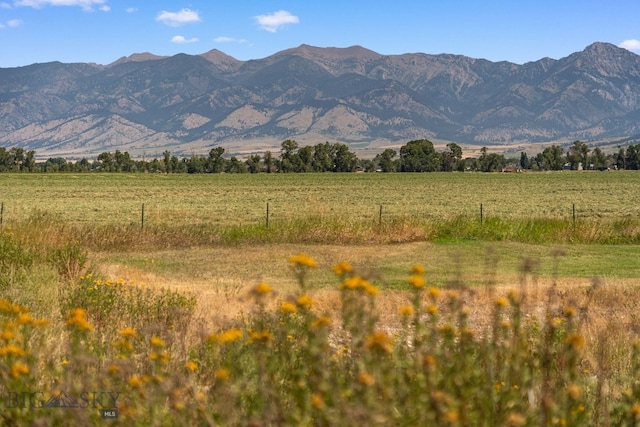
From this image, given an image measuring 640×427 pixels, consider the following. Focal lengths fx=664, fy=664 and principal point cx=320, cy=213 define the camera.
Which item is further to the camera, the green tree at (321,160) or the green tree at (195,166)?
the green tree at (321,160)

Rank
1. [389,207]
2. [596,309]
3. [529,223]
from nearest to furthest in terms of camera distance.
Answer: [596,309] < [529,223] < [389,207]

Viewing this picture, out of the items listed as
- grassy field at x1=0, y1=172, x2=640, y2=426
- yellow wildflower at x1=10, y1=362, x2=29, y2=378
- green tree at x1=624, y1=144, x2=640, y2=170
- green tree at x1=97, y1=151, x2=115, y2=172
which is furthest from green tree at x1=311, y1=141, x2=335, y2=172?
yellow wildflower at x1=10, y1=362, x2=29, y2=378

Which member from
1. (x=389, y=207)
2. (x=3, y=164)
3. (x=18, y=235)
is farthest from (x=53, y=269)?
(x=3, y=164)

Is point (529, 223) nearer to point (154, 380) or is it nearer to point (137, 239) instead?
point (137, 239)

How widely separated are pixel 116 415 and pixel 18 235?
47.1 ft

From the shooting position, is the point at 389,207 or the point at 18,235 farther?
the point at 389,207

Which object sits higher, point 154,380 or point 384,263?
point 154,380

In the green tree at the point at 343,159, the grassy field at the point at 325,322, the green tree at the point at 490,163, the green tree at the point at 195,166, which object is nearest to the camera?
the grassy field at the point at 325,322

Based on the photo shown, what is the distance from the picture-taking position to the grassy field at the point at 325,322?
3.81m

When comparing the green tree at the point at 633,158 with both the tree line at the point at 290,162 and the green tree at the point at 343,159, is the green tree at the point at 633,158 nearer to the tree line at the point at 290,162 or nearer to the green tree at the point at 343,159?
the tree line at the point at 290,162

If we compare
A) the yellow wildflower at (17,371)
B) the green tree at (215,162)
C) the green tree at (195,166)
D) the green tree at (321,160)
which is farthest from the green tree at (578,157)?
the yellow wildflower at (17,371)

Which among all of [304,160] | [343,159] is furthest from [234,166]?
[343,159]

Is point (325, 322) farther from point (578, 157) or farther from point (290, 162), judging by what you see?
point (578, 157)

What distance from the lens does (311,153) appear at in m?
143
